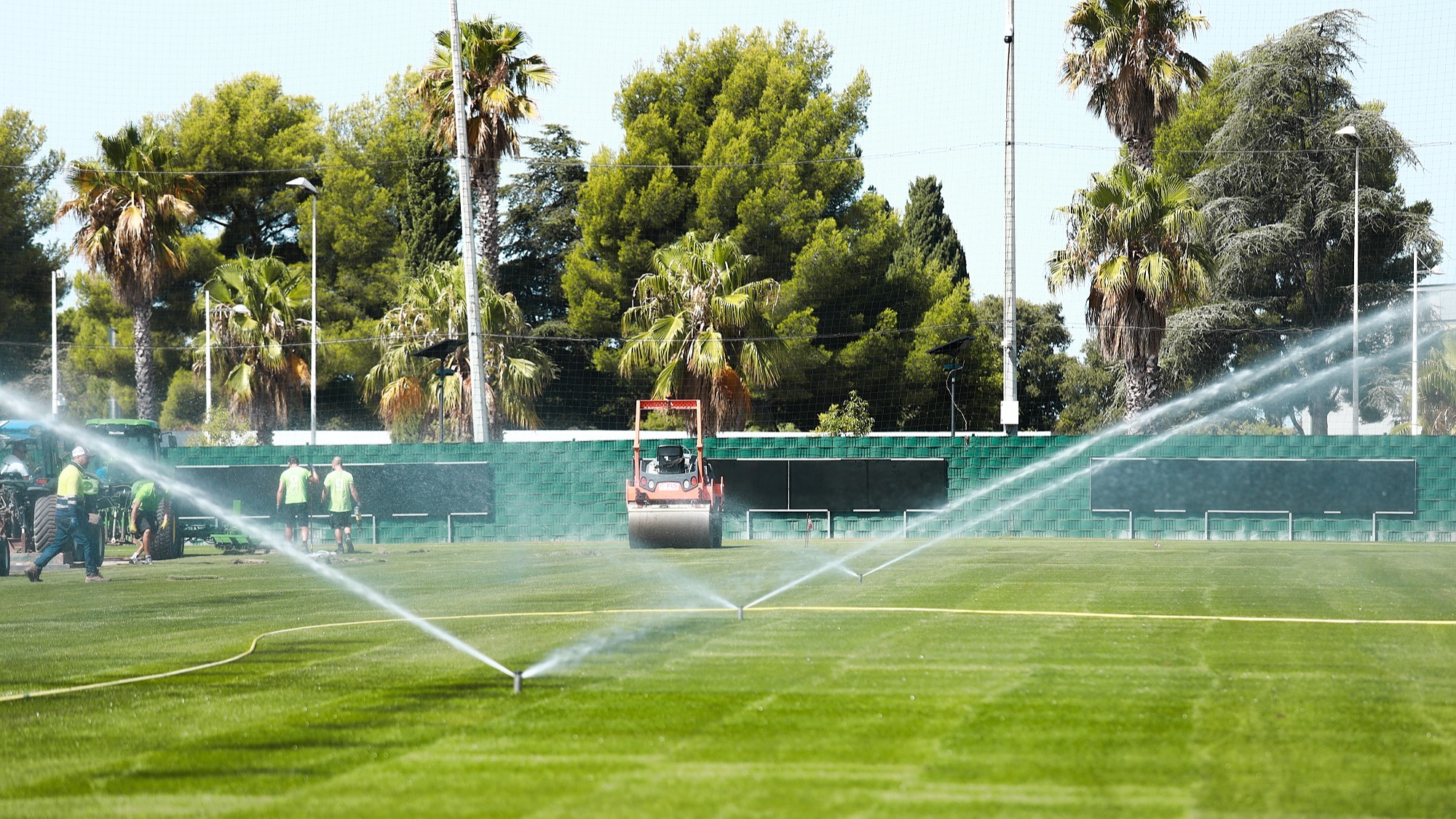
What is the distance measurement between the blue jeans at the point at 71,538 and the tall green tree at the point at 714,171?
33.4 metres

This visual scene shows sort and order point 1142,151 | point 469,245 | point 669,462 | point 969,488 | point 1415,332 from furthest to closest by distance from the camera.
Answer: point 1415,332 < point 1142,151 < point 969,488 < point 469,245 < point 669,462

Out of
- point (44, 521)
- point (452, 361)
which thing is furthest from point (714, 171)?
point (44, 521)

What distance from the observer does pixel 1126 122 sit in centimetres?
3794

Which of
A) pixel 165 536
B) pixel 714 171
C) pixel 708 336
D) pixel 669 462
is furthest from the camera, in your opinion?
pixel 714 171

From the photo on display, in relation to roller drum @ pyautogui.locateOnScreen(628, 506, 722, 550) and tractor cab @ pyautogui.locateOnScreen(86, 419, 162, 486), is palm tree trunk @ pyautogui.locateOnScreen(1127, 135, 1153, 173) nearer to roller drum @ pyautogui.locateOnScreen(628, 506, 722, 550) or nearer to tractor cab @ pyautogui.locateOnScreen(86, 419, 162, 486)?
roller drum @ pyautogui.locateOnScreen(628, 506, 722, 550)

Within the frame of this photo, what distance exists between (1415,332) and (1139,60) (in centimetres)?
1151

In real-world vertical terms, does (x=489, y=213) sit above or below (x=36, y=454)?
above

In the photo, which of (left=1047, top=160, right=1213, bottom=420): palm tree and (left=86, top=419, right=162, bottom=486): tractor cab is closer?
(left=86, top=419, right=162, bottom=486): tractor cab

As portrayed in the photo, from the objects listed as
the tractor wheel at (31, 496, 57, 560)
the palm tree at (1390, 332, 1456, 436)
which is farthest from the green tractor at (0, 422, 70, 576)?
the palm tree at (1390, 332, 1456, 436)

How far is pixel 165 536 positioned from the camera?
25.1 metres

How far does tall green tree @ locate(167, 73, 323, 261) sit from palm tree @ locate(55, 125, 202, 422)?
1920cm

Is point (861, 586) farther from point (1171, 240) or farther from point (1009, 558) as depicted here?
point (1171, 240)

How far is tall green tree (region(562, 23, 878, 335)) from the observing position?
51.6m

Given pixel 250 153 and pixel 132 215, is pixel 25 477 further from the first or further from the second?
pixel 250 153
